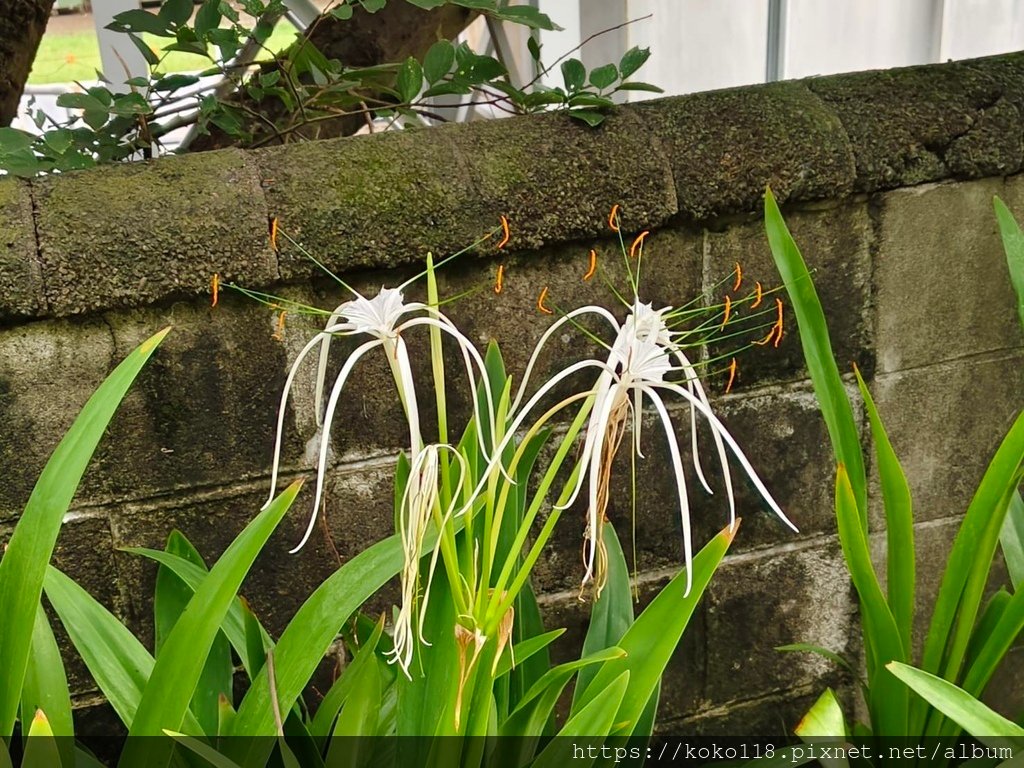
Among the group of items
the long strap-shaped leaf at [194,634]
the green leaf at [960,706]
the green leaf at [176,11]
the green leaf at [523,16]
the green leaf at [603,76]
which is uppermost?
the green leaf at [176,11]

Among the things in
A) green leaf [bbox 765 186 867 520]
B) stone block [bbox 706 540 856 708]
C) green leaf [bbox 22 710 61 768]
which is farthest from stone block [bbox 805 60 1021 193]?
green leaf [bbox 22 710 61 768]

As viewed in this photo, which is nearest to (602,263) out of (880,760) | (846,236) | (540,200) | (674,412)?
(540,200)

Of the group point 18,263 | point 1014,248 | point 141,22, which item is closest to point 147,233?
point 18,263

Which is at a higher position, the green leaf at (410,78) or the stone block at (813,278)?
the green leaf at (410,78)

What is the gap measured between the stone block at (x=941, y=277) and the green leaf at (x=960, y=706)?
0.61 meters

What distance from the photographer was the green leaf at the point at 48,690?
0.99 metres

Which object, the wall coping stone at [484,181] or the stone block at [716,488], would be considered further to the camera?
the stone block at [716,488]

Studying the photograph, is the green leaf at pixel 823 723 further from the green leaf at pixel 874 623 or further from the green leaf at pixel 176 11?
the green leaf at pixel 176 11

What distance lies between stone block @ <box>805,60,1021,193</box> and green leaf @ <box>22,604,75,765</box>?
1260mm

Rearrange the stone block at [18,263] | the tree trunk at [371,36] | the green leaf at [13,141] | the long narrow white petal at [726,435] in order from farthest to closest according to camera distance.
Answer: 1. the tree trunk at [371,36]
2. the green leaf at [13,141]
3. the stone block at [18,263]
4. the long narrow white petal at [726,435]

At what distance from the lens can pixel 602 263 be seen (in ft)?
4.32

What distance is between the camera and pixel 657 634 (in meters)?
0.97

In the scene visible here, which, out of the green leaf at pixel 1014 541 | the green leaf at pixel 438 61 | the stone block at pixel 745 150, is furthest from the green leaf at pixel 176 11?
the green leaf at pixel 1014 541

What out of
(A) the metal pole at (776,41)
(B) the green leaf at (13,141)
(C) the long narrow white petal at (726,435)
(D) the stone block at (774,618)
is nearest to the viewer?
(C) the long narrow white petal at (726,435)
